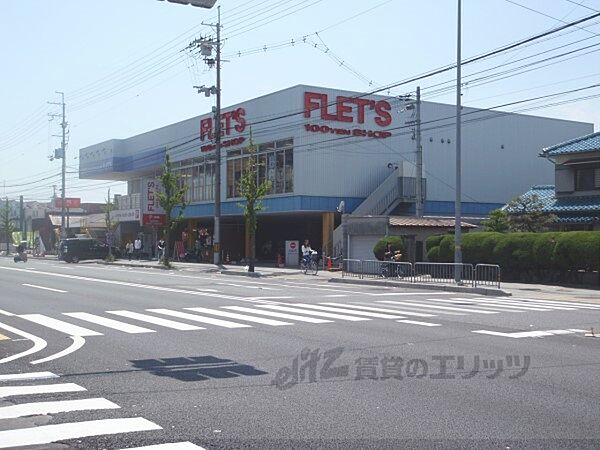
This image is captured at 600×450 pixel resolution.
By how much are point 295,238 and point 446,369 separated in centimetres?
4637

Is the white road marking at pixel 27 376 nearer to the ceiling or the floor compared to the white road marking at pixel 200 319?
nearer to the floor

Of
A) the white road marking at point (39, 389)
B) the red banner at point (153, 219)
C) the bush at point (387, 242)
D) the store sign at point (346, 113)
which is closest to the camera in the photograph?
the white road marking at point (39, 389)

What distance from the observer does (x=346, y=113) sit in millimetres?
46688

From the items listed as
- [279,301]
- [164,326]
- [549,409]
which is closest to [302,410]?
[549,409]

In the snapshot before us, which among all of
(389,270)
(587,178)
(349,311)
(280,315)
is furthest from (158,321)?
(587,178)

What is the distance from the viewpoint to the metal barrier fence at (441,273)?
3022cm

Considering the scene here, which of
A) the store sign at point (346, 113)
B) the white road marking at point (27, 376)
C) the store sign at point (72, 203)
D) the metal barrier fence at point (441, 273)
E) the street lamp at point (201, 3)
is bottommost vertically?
the white road marking at point (27, 376)

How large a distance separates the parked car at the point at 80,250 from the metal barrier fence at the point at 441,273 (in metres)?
35.4

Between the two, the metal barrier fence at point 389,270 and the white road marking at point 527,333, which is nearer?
the white road marking at point 527,333

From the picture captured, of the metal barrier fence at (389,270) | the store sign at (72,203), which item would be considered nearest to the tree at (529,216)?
the metal barrier fence at (389,270)

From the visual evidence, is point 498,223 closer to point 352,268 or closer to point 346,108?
point 352,268

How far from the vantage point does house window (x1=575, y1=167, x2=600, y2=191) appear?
36312 millimetres

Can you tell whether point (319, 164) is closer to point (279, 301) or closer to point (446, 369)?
point (279, 301)

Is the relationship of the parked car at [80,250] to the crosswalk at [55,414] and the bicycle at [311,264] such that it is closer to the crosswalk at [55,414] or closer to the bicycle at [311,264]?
the bicycle at [311,264]
